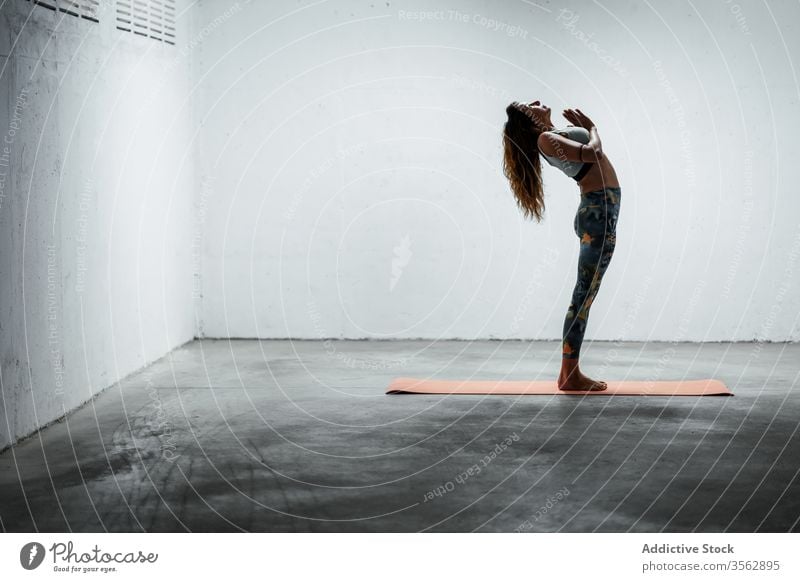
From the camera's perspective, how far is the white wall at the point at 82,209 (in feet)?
13.3

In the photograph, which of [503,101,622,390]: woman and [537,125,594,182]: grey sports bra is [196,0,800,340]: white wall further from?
[537,125,594,182]: grey sports bra

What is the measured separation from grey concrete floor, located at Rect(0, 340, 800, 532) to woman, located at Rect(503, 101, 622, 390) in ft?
1.18

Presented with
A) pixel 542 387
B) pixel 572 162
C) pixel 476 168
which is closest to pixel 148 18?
pixel 476 168

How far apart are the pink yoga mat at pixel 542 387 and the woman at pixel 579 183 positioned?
12 centimetres

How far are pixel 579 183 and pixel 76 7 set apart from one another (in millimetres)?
2732

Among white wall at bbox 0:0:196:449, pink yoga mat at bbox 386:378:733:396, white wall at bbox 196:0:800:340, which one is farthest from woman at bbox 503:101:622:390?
white wall at bbox 196:0:800:340

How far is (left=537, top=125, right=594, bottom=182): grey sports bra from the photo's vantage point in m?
4.90

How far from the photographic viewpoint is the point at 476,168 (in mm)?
7539

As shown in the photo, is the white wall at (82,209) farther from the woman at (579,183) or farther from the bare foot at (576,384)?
the bare foot at (576,384)

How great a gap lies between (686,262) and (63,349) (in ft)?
15.8
